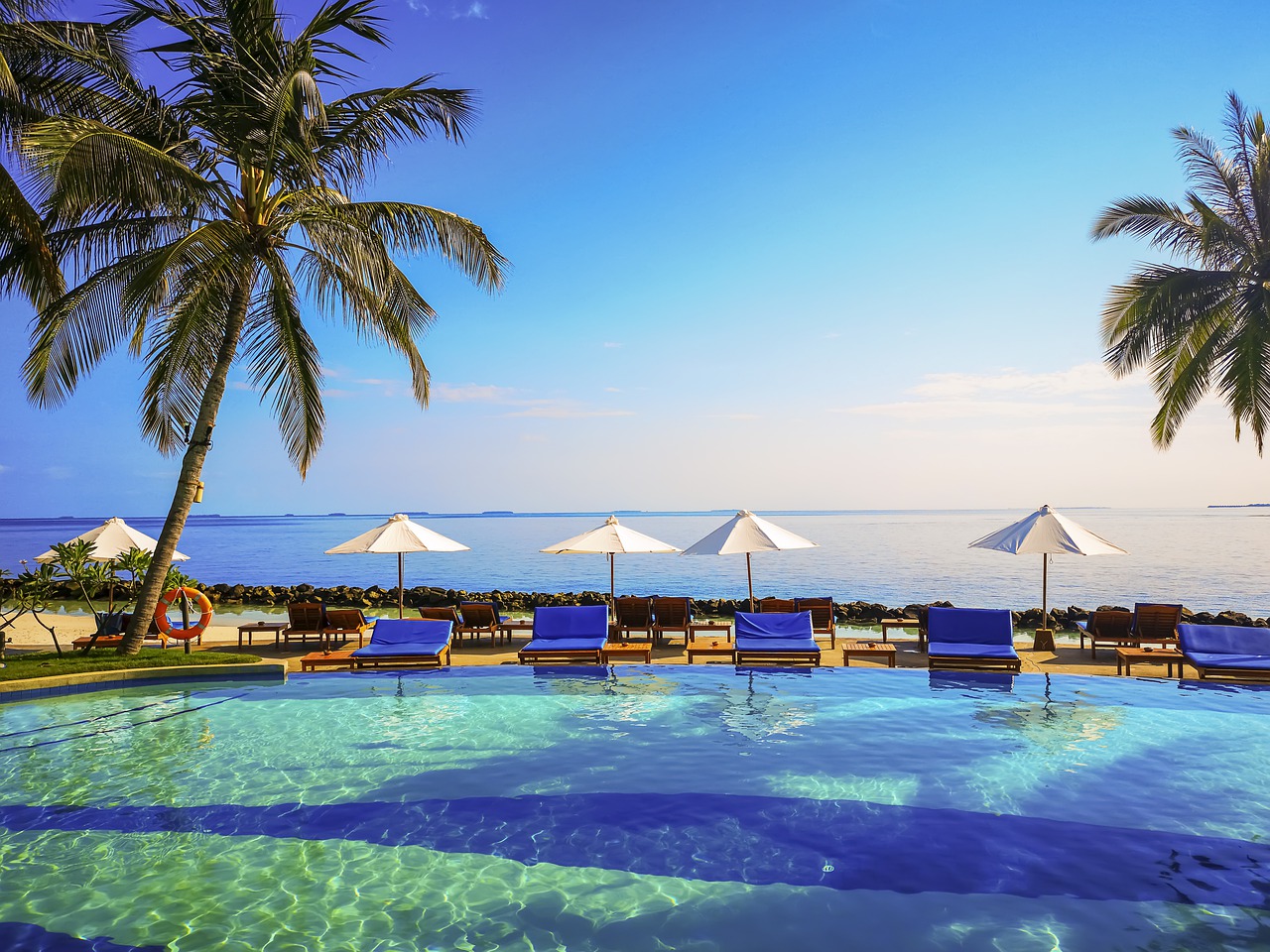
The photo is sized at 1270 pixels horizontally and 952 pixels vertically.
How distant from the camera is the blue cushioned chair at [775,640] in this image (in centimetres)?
1109

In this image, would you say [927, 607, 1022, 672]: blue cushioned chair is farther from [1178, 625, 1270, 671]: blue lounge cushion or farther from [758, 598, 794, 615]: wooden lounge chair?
[758, 598, 794, 615]: wooden lounge chair

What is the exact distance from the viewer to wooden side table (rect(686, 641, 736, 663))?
11522 millimetres

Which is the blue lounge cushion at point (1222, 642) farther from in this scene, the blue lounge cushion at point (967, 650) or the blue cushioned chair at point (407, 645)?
the blue cushioned chair at point (407, 645)

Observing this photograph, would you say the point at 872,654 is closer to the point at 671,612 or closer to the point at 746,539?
the point at 746,539

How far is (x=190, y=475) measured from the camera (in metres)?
10.8

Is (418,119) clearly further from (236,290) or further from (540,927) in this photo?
(540,927)

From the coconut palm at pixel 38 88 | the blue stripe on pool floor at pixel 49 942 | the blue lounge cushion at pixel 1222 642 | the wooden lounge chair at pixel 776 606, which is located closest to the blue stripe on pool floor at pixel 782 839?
the blue stripe on pool floor at pixel 49 942

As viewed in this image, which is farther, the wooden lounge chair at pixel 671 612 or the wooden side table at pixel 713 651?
the wooden lounge chair at pixel 671 612

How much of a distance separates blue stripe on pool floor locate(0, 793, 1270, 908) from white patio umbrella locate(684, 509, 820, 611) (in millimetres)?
6291

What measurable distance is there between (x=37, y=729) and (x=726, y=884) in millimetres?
7908

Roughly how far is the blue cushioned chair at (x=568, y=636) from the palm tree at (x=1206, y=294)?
500 inches

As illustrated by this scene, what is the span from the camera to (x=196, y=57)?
10.3 m

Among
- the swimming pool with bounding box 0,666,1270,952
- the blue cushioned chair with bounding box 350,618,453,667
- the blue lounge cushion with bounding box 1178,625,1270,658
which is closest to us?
the swimming pool with bounding box 0,666,1270,952

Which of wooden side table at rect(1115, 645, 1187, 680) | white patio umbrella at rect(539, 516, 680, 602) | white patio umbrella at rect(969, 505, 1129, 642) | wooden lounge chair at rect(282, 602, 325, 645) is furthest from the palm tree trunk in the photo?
wooden side table at rect(1115, 645, 1187, 680)
